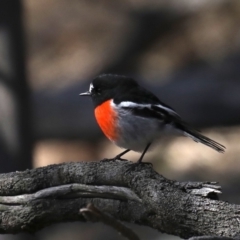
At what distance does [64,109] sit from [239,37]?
340 cm

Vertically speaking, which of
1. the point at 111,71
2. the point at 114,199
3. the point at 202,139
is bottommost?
the point at 111,71

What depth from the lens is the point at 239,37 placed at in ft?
31.6

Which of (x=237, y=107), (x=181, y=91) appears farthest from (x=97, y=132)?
(x=237, y=107)

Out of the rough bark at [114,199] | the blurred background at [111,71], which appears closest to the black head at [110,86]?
the blurred background at [111,71]

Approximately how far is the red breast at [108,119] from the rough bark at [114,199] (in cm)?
80

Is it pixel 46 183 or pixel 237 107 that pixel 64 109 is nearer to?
pixel 237 107

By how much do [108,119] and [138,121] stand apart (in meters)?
0.19

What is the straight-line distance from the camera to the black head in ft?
14.7

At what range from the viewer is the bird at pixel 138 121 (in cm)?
423

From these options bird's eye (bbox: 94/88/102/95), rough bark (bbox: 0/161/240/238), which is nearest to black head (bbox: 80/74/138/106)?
bird's eye (bbox: 94/88/102/95)

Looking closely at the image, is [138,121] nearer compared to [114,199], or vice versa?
[114,199]

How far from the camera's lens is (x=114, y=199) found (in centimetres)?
315

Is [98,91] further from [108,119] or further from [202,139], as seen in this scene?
[202,139]

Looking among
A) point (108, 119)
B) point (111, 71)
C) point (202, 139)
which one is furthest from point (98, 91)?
point (111, 71)
